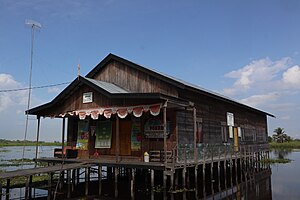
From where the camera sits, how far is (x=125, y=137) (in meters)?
17.9

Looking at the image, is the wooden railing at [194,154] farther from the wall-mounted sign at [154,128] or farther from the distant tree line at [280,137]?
the distant tree line at [280,137]

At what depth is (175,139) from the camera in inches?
648

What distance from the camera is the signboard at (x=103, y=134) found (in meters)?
18.4

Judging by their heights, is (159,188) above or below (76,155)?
below

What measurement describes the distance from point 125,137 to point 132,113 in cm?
288

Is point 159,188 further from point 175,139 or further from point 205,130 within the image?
point 205,130

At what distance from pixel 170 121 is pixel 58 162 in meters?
7.20

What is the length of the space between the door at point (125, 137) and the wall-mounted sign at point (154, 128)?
1.39 metres

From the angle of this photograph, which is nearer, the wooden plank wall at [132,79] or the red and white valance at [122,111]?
the red and white valance at [122,111]

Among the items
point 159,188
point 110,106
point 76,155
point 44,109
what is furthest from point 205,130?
point 44,109

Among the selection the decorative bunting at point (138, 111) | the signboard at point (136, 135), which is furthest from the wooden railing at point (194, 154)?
the decorative bunting at point (138, 111)

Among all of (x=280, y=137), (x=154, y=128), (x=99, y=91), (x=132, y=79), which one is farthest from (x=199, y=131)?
(x=280, y=137)

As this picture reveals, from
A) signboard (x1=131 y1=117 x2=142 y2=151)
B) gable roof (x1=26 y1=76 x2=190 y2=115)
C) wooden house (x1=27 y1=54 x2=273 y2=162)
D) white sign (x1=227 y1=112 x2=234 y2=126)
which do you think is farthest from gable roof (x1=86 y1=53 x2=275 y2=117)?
white sign (x1=227 y1=112 x2=234 y2=126)

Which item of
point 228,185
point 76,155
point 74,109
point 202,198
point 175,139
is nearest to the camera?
point 202,198
